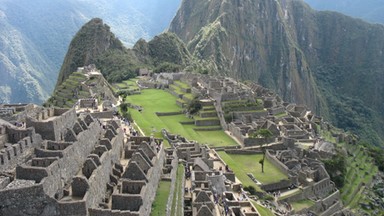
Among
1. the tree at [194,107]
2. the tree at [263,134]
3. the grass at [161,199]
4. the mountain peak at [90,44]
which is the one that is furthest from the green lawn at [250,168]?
the mountain peak at [90,44]

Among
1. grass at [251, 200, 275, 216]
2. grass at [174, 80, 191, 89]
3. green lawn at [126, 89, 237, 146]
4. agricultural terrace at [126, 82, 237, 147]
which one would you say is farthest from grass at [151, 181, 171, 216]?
grass at [174, 80, 191, 89]

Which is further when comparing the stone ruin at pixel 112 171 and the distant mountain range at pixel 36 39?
the distant mountain range at pixel 36 39

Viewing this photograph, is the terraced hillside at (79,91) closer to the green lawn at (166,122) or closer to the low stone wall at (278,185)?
the green lawn at (166,122)

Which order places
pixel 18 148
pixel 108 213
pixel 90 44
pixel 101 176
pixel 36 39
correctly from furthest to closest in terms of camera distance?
pixel 90 44
pixel 36 39
pixel 101 176
pixel 18 148
pixel 108 213

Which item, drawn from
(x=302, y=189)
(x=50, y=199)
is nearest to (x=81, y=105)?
(x=302, y=189)

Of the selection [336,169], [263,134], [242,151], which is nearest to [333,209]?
[336,169]

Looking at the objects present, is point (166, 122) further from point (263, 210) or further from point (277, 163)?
point (263, 210)

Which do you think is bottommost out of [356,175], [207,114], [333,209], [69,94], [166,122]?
[333,209]
